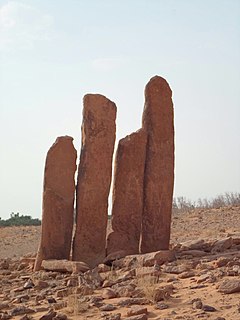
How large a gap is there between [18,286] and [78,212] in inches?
93.2

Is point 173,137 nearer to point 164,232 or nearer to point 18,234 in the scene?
point 164,232

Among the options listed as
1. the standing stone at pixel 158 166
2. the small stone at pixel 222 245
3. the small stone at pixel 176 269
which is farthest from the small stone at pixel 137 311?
the standing stone at pixel 158 166

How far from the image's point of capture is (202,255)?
466 inches

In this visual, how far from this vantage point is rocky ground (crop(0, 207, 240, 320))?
24.1ft

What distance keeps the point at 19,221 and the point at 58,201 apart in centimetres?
2882

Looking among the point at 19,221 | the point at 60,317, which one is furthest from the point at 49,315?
the point at 19,221

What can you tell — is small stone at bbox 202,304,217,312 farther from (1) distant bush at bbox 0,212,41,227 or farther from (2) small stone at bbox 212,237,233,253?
(1) distant bush at bbox 0,212,41,227

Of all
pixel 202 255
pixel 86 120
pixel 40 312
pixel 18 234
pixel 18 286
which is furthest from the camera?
pixel 18 234

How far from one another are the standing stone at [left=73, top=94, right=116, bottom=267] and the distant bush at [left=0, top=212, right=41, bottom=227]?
2552 centimetres

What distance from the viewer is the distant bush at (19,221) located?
38.3 meters

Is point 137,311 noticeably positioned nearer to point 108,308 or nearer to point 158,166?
point 108,308

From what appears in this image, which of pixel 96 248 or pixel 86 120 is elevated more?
pixel 86 120

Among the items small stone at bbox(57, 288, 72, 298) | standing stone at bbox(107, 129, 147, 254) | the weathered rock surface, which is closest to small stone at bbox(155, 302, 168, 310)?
small stone at bbox(57, 288, 72, 298)

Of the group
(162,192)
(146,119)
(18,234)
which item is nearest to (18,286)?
(162,192)
